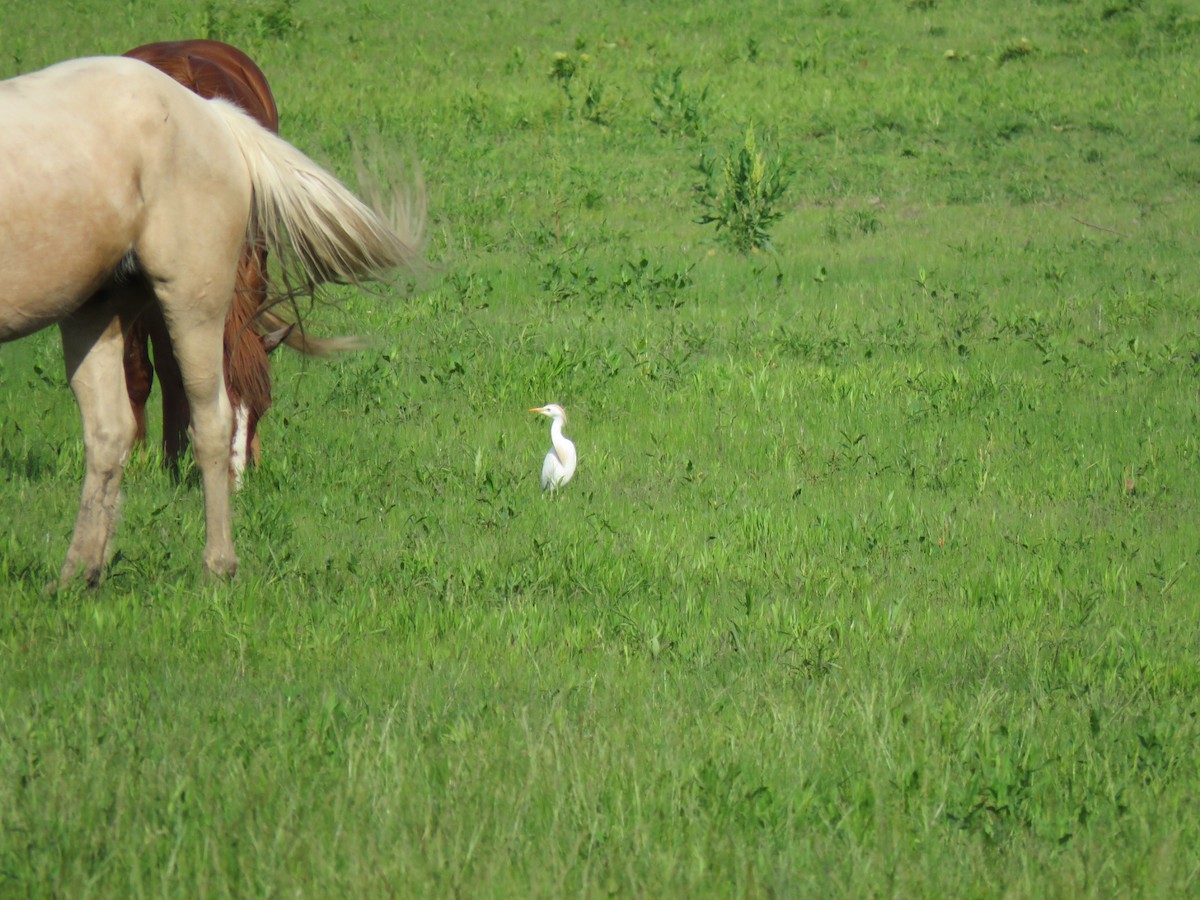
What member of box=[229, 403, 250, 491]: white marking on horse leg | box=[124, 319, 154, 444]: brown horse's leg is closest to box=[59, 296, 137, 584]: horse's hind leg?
box=[229, 403, 250, 491]: white marking on horse leg

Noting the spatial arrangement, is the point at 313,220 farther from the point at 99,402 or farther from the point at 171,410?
the point at 171,410

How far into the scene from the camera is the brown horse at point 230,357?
613cm

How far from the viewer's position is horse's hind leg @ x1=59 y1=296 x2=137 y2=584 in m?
4.65

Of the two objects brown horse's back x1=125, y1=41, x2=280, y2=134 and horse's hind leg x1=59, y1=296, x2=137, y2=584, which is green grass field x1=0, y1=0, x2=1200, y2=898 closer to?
horse's hind leg x1=59, y1=296, x2=137, y2=584

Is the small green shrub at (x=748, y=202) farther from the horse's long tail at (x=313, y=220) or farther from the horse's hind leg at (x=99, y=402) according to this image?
the horse's hind leg at (x=99, y=402)

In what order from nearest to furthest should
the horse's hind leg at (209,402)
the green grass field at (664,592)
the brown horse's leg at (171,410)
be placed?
the green grass field at (664,592) < the horse's hind leg at (209,402) < the brown horse's leg at (171,410)

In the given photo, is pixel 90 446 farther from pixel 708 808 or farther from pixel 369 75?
pixel 369 75

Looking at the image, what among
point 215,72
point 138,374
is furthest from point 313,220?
point 215,72

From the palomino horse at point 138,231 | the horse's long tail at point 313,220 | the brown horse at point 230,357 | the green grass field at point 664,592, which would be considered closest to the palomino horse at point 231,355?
the brown horse at point 230,357

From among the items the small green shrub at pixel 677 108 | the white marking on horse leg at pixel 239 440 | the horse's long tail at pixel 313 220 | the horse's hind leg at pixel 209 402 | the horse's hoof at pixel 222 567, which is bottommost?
A: the small green shrub at pixel 677 108

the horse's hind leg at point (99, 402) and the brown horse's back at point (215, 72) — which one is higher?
the brown horse's back at point (215, 72)

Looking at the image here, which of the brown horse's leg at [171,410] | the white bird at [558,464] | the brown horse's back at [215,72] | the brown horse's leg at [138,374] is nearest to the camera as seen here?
the white bird at [558,464]

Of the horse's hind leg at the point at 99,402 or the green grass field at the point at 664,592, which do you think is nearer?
the green grass field at the point at 664,592

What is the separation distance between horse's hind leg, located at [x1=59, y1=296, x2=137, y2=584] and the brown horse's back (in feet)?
5.77
